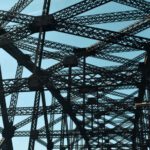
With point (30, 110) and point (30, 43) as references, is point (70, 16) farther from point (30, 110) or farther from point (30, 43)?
point (30, 110)

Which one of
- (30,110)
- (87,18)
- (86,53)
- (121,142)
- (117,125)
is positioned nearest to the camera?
(87,18)

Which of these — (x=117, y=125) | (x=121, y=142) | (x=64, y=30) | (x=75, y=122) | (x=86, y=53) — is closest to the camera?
(x=64, y=30)

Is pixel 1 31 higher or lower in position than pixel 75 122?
higher

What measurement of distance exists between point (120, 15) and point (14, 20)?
5.70m

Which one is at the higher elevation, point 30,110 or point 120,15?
point 120,15

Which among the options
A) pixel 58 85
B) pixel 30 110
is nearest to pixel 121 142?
pixel 30 110

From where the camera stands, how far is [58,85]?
27594mm

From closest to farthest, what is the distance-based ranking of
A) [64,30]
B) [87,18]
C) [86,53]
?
[64,30], [87,18], [86,53]

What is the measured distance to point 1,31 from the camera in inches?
1062

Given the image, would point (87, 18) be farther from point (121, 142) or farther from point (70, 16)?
point (121, 142)

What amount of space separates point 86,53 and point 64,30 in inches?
231

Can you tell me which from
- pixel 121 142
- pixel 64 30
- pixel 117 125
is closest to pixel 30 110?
pixel 64 30

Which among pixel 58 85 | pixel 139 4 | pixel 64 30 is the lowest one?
pixel 58 85

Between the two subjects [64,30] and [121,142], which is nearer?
[64,30]
